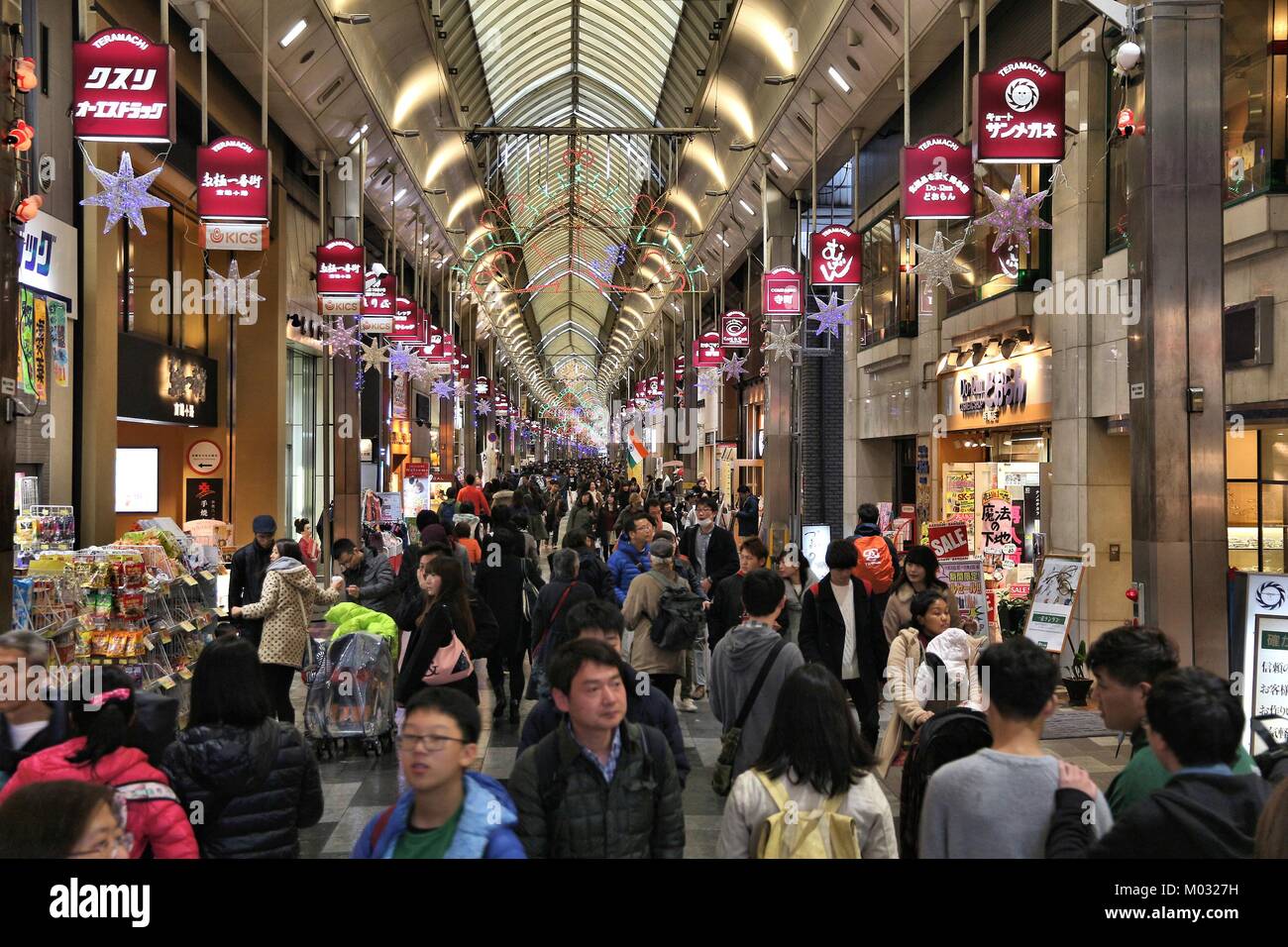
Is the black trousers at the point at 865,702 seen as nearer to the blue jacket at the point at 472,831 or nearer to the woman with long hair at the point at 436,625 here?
the woman with long hair at the point at 436,625

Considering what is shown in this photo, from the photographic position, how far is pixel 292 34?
42.9 ft

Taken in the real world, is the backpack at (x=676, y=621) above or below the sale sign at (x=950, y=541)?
below

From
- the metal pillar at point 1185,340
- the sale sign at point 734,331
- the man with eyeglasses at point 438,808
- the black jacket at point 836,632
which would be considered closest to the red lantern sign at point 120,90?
the black jacket at point 836,632

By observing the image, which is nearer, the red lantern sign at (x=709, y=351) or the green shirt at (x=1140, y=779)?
the green shirt at (x=1140, y=779)

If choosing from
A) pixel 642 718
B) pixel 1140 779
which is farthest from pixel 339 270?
pixel 1140 779

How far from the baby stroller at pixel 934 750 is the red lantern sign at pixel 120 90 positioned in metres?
6.80

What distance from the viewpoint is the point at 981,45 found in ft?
28.5

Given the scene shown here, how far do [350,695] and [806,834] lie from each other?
527 centimetres

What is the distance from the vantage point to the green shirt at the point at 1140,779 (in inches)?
115

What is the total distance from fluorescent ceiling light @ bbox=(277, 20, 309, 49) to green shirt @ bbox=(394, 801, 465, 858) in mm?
12429

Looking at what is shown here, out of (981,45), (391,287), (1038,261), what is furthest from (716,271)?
(981,45)
